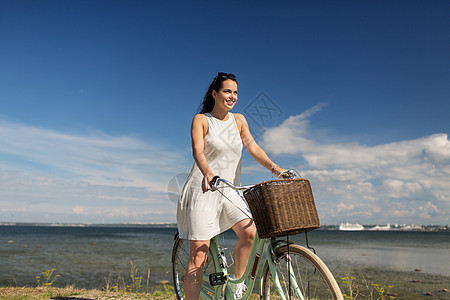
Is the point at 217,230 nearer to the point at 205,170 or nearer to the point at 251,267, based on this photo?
the point at 251,267

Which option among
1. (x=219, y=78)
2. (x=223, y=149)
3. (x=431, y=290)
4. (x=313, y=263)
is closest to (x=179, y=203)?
(x=223, y=149)

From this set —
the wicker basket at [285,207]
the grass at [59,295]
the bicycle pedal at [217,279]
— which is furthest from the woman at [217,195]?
the grass at [59,295]

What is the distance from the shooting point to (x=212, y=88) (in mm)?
3086

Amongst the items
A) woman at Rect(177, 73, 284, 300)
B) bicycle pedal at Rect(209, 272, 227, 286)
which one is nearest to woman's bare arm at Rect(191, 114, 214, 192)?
woman at Rect(177, 73, 284, 300)

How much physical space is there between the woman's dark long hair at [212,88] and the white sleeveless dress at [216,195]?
18 cm

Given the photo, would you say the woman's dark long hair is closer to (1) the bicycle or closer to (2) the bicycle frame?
(1) the bicycle

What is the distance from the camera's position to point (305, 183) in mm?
2268

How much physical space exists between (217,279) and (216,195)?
71 centimetres

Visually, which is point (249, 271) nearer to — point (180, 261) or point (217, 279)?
point (217, 279)

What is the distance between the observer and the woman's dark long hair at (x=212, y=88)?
2.98 m

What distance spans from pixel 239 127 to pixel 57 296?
367 centimetres

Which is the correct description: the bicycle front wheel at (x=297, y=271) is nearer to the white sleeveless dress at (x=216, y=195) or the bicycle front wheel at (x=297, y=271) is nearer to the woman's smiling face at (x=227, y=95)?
the white sleeveless dress at (x=216, y=195)

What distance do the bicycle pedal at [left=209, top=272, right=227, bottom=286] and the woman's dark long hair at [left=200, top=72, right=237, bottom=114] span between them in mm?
1432

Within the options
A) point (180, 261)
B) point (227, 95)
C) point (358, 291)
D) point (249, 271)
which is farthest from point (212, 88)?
point (358, 291)
